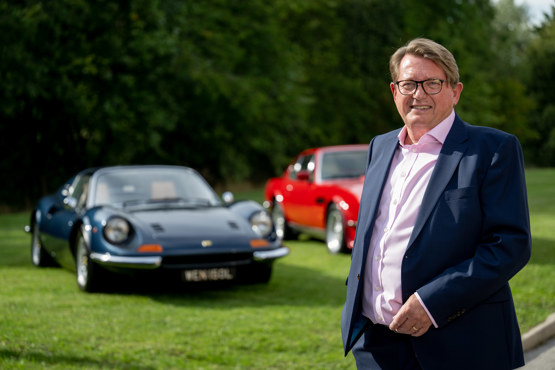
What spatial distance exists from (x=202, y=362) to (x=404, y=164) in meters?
3.18

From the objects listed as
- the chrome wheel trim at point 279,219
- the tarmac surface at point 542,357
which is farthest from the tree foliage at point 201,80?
the tarmac surface at point 542,357

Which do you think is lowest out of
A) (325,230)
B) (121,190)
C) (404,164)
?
(325,230)

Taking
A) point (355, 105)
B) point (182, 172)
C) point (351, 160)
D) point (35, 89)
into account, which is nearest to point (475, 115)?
point (355, 105)

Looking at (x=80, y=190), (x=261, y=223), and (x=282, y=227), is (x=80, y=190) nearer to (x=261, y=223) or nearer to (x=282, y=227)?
(x=261, y=223)

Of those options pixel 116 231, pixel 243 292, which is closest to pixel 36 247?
pixel 116 231

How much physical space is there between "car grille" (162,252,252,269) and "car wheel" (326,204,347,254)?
3.44 metres

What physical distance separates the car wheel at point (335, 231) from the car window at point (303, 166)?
→ 114 cm

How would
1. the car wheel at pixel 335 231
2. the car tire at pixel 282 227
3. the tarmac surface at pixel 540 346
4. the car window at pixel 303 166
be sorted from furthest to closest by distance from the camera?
the car tire at pixel 282 227 < the car window at pixel 303 166 < the car wheel at pixel 335 231 < the tarmac surface at pixel 540 346

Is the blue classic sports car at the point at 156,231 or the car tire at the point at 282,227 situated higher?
the blue classic sports car at the point at 156,231

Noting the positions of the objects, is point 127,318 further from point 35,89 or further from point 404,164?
point 35,89

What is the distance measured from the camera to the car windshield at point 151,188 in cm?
935

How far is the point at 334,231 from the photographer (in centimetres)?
1209

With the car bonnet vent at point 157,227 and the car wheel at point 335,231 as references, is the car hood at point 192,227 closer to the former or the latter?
the car bonnet vent at point 157,227

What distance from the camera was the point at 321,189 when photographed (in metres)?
12.6
